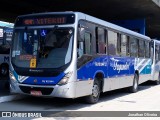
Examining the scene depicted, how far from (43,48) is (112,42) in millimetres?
3610

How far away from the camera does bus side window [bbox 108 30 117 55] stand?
12.6m

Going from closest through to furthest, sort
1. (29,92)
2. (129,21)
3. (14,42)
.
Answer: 1. (29,92)
2. (14,42)
3. (129,21)

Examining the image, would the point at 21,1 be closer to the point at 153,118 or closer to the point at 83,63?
A: the point at 83,63

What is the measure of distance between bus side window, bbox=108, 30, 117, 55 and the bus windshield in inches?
113

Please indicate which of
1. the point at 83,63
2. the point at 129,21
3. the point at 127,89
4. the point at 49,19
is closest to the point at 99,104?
the point at 83,63

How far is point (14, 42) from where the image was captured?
1080 centimetres

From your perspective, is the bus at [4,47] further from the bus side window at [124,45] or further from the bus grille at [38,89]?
the bus grille at [38,89]

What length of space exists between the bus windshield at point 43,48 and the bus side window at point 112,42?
2.87 m

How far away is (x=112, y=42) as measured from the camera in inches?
507

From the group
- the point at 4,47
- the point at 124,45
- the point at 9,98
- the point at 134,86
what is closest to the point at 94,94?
the point at 9,98

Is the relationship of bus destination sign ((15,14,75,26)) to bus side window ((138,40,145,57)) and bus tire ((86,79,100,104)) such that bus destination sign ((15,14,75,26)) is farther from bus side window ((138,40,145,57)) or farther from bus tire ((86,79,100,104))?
bus side window ((138,40,145,57))

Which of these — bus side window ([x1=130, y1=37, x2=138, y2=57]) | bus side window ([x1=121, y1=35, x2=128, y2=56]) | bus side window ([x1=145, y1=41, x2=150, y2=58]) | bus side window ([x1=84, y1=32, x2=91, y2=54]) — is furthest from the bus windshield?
bus side window ([x1=145, y1=41, x2=150, y2=58])

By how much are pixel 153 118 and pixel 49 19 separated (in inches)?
165

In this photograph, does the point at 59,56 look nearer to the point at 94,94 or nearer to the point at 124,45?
the point at 94,94
